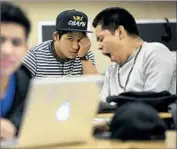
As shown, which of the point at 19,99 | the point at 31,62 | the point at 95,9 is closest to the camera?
the point at 19,99

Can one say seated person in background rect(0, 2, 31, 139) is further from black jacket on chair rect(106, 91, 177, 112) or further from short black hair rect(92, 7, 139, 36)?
short black hair rect(92, 7, 139, 36)

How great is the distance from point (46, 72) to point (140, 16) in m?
1.67

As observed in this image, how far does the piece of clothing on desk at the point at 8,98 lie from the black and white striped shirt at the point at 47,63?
4.06 ft

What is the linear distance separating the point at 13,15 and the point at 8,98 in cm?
32

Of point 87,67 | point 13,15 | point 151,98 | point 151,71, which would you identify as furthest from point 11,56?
point 87,67

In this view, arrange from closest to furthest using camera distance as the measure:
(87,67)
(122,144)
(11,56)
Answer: (122,144)
(11,56)
(87,67)

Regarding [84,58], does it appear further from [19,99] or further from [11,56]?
[11,56]

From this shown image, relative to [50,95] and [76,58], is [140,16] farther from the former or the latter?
[50,95]

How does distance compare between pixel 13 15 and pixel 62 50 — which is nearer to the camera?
pixel 13 15

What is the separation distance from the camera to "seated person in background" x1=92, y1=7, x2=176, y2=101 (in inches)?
102

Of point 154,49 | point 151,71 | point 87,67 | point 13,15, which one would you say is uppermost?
point 13,15

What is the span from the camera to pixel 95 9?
442 centimetres

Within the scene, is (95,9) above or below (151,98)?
above

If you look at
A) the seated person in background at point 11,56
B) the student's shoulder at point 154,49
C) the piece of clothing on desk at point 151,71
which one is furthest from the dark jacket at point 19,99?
the student's shoulder at point 154,49
